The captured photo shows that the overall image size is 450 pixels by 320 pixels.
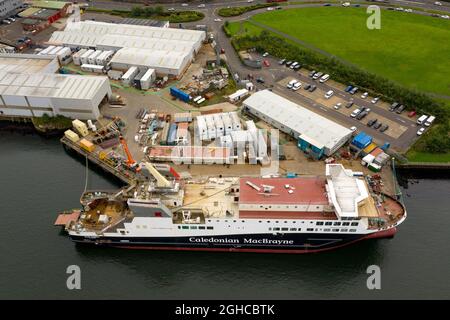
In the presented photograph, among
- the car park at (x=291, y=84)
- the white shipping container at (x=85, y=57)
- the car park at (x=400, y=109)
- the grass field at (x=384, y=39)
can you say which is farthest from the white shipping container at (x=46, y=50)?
the car park at (x=400, y=109)

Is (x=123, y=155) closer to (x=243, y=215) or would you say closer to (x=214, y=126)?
(x=214, y=126)

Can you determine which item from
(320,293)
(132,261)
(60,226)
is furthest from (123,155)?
(320,293)

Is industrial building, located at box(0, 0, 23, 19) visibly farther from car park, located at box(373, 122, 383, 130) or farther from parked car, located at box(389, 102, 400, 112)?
parked car, located at box(389, 102, 400, 112)

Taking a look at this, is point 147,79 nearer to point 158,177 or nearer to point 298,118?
point 298,118

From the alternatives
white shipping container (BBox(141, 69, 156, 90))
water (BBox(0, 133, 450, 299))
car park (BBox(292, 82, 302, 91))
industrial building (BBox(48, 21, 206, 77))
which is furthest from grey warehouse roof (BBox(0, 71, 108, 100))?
car park (BBox(292, 82, 302, 91))

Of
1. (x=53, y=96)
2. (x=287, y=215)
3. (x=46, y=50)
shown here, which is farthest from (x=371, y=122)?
(x=46, y=50)
